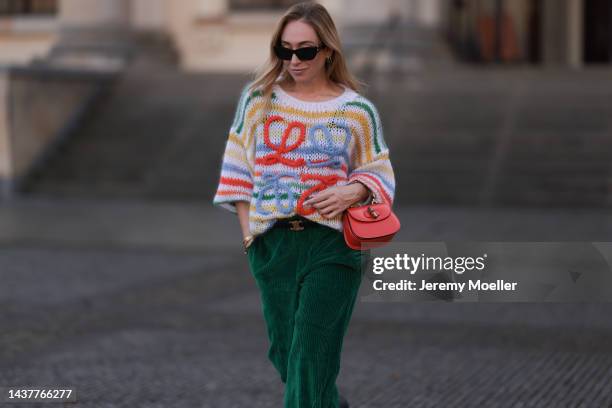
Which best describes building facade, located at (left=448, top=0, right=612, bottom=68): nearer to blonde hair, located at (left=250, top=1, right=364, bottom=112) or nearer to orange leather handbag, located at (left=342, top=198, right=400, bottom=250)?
blonde hair, located at (left=250, top=1, right=364, bottom=112)

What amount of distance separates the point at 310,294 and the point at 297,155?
474 millimetres

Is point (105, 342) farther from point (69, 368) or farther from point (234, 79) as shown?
point (234, 79)

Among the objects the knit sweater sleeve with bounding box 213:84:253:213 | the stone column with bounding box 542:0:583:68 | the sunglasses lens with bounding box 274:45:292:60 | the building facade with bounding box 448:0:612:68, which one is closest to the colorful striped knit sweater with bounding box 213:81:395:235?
the knit sweater sleeve with bounding box 213:84:253:213

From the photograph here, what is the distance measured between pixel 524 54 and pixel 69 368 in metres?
21.5

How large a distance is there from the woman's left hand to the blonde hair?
36 cm

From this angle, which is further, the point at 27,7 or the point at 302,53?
the point at 27,7

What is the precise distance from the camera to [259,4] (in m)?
24.1

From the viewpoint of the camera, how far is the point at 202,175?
1644cm

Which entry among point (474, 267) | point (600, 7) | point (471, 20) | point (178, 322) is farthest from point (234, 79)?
point (474, 267)

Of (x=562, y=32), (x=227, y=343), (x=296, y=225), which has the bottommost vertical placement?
(x=562, y=32)

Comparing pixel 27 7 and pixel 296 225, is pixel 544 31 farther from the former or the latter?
pixel 296 225

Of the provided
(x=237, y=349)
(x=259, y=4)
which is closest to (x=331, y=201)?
(x=237, y=349)

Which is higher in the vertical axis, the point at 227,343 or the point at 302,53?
the point at 302,53

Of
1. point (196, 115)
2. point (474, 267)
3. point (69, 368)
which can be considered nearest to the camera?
point (474, 267)
